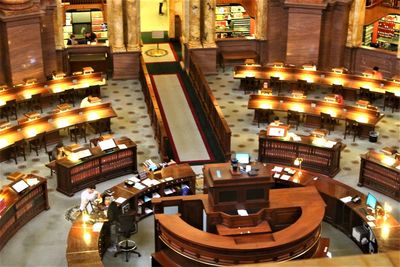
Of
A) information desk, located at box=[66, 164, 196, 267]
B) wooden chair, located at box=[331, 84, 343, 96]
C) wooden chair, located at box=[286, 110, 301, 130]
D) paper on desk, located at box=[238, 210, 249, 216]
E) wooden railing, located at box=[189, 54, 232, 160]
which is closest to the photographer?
information desk, located at box=[66, 164, 196, 267]

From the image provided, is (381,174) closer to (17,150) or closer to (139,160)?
(139,160)

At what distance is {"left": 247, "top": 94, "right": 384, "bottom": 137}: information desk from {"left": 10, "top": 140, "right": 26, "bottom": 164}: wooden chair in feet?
23.6

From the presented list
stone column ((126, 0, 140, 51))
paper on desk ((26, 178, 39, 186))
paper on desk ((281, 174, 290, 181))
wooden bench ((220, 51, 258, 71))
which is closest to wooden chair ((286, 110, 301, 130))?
paper on desk ((281, 174, 290, 181))

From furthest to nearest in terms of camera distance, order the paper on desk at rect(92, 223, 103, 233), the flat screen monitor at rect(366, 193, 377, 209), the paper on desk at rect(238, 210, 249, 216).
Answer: the flat screen monitor at rect(366, 193, 377, 209) < the paper on desk at rect(92, 223, 103, 233) < the paper on desk at rect(238, 210, 249, 216)

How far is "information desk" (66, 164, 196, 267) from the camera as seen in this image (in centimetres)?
1123

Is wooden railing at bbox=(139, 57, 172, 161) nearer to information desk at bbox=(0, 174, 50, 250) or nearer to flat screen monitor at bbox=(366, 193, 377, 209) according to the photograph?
information desk at bbox=(0, 174, 50, 250)

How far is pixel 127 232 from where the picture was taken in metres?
12.4

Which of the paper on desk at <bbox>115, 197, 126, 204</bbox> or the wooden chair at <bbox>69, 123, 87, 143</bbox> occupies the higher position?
the wooden chair at <bbox>69, 123, 87, 143</bbox>

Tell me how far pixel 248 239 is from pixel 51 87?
1192cm

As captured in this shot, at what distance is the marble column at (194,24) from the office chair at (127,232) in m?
12.3

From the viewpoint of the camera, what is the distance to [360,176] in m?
15.9

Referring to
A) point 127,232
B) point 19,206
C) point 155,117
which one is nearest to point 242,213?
point 127,232

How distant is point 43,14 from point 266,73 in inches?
336

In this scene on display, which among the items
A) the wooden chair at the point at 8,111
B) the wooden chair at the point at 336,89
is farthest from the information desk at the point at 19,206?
the wooden chair at the point at 336,89
